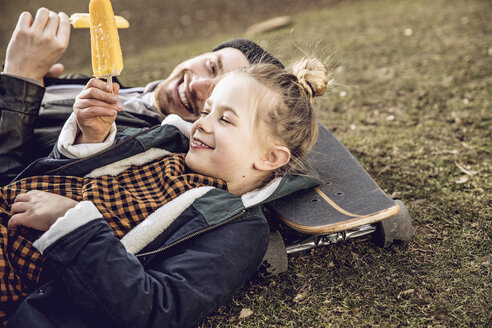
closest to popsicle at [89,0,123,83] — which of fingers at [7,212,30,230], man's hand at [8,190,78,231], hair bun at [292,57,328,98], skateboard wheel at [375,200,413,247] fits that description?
man's hand at [8,190,78,231]

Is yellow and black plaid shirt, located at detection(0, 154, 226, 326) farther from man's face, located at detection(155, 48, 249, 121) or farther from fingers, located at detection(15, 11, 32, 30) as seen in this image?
fingers, located at detection(15, 11, 32, 30)

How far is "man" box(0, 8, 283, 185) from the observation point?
265 cm

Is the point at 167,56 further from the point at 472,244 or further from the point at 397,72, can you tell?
the point at 472,244

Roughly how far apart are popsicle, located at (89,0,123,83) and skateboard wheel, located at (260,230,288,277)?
50.1 inches

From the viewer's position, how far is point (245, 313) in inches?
86.0

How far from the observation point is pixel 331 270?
2396 millimetres

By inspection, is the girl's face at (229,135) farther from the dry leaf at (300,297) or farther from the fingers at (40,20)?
the fingers at (40,20)

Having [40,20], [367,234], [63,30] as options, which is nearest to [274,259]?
[367,234]

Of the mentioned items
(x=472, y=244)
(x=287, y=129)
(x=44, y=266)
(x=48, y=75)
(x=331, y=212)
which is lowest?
(x=472, y=244)

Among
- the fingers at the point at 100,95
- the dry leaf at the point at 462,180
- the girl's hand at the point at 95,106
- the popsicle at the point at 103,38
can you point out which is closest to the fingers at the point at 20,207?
the girl's hand at the point at 95,106

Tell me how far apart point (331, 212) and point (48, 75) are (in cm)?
260

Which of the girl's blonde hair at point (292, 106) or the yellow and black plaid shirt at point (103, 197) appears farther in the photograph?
the girl's blonde hair at point (292, 106)

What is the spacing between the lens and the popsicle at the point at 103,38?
2.11 meters

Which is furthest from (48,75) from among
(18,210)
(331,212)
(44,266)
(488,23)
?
(488,23)
